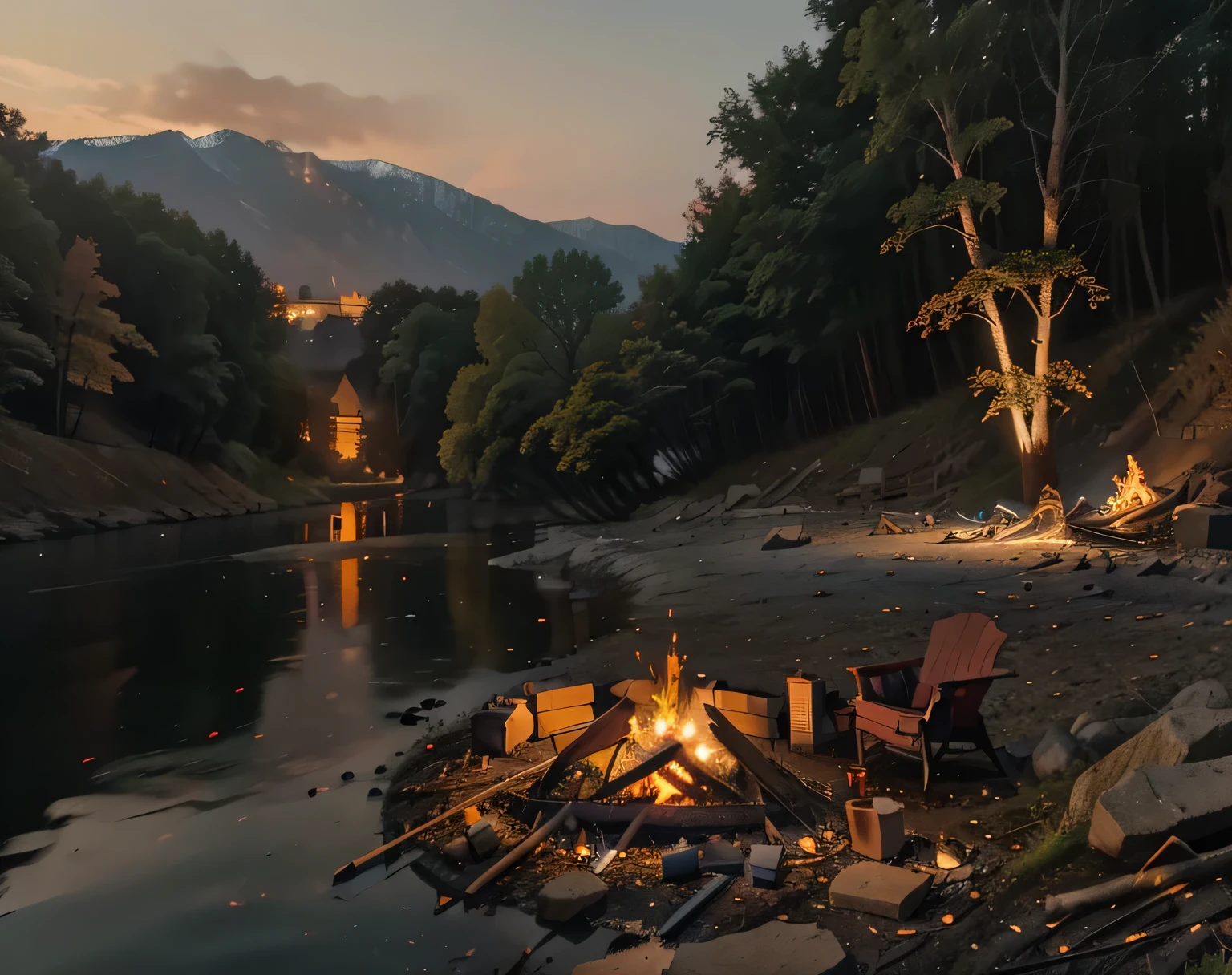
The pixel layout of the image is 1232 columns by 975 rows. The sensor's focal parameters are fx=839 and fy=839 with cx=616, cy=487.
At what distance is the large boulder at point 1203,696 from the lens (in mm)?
5633

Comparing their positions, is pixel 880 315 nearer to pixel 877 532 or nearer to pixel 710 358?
pixel 710 358

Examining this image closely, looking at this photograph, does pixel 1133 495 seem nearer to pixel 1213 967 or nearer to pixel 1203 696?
pixel 1203 696

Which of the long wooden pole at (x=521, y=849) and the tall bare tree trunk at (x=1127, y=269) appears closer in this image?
the long wooden pole at (x=521, y=849)

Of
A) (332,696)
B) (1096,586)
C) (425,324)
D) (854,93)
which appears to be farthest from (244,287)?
(1096,586)

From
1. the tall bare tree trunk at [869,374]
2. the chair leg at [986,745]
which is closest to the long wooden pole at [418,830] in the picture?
the chair leg at [986,745]

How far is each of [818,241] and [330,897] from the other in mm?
27665

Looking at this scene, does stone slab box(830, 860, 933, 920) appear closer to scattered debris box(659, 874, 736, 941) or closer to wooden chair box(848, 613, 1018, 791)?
scattered debris box(659, 874, 736, 941)

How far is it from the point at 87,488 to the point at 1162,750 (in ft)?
138

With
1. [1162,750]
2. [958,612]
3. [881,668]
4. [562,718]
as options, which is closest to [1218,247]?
[958,612]

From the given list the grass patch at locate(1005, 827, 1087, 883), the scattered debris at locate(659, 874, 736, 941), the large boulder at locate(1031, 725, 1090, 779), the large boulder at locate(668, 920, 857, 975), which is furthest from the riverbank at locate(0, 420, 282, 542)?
the grass patch at locate(1005, 827, 1087, 883)

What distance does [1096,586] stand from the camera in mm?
10812

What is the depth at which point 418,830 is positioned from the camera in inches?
251

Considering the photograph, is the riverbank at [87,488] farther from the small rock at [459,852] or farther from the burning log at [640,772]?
the burning log at [640,772]

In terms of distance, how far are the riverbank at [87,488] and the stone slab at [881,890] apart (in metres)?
35.5
